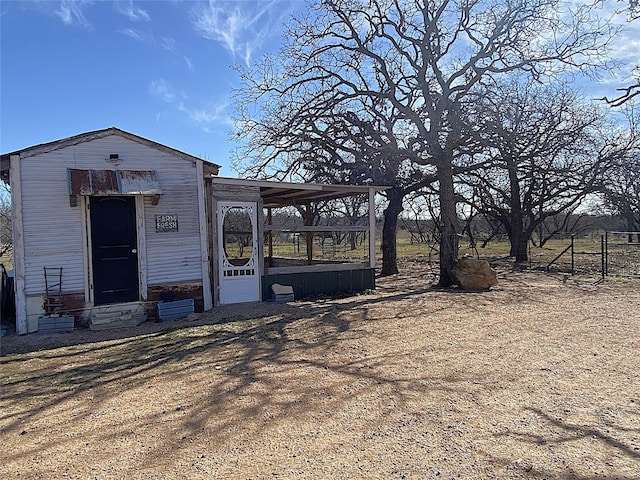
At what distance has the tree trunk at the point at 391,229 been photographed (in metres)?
13.7

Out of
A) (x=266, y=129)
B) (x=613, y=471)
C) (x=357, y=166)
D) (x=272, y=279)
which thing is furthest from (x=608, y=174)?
(x=613, y=471)

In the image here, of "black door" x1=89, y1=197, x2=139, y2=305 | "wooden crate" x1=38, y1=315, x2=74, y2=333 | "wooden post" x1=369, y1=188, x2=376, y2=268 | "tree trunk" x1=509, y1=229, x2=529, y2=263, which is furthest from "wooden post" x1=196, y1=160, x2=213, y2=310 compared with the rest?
"tree trunk" x1=509, y1=229, x2=529, y2=263

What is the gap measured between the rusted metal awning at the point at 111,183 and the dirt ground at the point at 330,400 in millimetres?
2219

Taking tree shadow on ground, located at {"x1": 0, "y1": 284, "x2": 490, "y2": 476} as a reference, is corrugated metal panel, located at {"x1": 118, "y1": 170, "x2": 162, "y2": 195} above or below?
above

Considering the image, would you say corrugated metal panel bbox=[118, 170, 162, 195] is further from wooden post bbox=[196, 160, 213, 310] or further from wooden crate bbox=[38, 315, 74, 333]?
wooden crate bbox=[38, 315, 74, 333]

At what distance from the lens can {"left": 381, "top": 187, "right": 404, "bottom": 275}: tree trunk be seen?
44.9ft

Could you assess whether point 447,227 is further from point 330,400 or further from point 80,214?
point 330,400

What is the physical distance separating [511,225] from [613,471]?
19618mm

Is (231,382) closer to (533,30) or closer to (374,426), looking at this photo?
(374,426)

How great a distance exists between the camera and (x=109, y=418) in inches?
130

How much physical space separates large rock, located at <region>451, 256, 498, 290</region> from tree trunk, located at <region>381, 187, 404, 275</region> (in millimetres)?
3776

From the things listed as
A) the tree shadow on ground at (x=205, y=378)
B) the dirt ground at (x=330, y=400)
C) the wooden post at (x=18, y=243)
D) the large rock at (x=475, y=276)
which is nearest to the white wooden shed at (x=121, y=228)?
the wooden post at (x=18, y=243)

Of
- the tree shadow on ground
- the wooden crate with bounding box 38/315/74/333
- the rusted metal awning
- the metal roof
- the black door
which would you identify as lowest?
the tree shadow on ground

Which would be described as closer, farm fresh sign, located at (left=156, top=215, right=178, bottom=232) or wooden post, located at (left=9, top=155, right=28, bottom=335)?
wooden post, located at (left=9, top=155, right=28, bottom=335)
